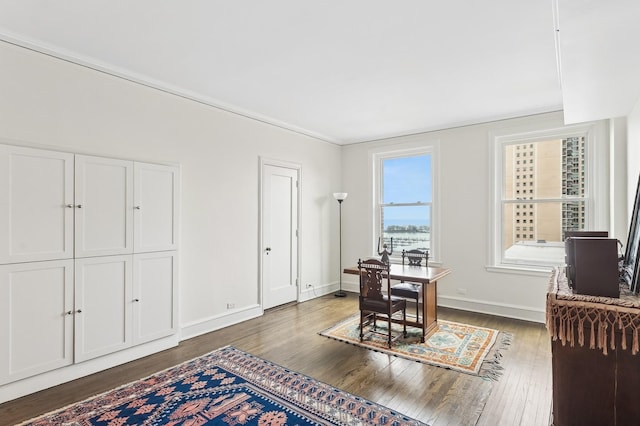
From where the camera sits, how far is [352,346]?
3564 mm

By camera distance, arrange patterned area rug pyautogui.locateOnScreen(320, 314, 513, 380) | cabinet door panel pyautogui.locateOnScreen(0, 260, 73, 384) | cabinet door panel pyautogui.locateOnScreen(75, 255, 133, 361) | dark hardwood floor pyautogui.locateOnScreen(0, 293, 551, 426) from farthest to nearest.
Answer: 1. patterned area rug pyautogui.locateOnScreen(320, 314, 513, 380)
2. cabinet door panel pyautogui.locateOnScreen(75, 255, 133, 361)
3. cabinet door panel pyautogui.locateOnScreen(0, 260, 73, 384)
4. dark hardwood floor pyautogui.locateOnScreen(0, 293, 551, 426)

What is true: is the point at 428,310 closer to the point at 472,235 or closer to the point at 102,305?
the point at 472,235

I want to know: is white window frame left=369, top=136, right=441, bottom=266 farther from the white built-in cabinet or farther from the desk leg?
the white built-in cabinet

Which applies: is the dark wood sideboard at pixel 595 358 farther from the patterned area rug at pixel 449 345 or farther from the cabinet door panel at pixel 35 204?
the cabinet door panel at pixel 35 204

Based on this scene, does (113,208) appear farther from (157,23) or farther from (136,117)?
(157,23)

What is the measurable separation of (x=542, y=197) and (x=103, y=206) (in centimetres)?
525

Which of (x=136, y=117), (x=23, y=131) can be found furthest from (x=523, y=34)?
(x=23, y=131)

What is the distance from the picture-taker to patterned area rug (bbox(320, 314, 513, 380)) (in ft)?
10.2

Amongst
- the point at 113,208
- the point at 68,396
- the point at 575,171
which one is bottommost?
the point at 68,396

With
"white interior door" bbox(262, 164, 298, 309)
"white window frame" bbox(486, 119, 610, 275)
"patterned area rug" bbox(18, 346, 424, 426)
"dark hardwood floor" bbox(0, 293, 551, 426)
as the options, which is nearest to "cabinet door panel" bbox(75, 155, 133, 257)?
"dark hardwood floor" bbox(0, 293, 551, 426)

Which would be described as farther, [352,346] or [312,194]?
[312,194]

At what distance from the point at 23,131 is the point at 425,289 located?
162 inches

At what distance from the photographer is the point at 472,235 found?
4.90m

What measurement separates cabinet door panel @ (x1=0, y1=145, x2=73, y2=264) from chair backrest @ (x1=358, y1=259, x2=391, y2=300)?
2.78m
